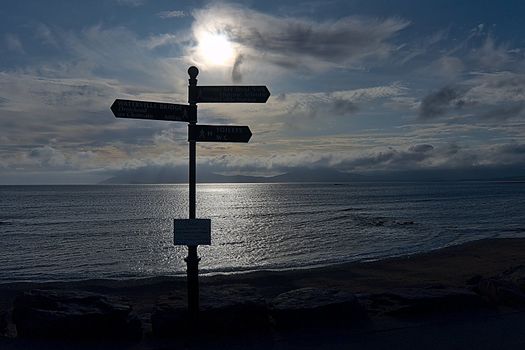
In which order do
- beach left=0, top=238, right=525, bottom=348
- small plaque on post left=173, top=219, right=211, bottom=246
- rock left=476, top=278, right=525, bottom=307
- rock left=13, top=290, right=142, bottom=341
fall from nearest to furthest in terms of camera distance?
rock left=13, top=290, right=142, bottom=341 → small plaque on post left=173, top=219, right=211, bottom=246 → rock left=476, top=278, right=525, bottom=307 → beach left=0, top=238, right=525, bottom=348

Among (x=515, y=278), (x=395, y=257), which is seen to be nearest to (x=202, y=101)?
(x=515, y=278)

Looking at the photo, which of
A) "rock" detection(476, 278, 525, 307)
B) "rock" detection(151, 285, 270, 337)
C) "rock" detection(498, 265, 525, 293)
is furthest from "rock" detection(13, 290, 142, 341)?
"rock" detection(498, 265, 525, 293)

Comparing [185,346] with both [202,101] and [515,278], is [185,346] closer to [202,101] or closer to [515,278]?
[202,101]

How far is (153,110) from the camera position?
809 centimetres

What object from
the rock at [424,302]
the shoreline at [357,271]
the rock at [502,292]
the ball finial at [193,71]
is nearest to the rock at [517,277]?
the rock at [502,292]

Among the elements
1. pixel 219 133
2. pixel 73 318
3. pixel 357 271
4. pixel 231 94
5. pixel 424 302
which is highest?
pixel 231 94

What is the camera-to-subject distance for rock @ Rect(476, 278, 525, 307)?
9711 millimetres

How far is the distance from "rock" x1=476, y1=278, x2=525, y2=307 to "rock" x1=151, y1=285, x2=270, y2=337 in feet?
15.2

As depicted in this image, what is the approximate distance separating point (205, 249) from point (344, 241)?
9.37 metres

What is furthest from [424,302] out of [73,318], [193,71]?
[73,318]

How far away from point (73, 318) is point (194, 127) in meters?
3.52

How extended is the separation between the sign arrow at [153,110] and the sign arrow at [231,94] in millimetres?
271

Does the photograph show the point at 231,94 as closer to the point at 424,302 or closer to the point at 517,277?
the point at 424,302

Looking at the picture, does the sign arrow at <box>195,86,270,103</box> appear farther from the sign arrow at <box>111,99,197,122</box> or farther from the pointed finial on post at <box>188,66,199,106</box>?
the sign arrow at <box>111,99,197,122</box>
